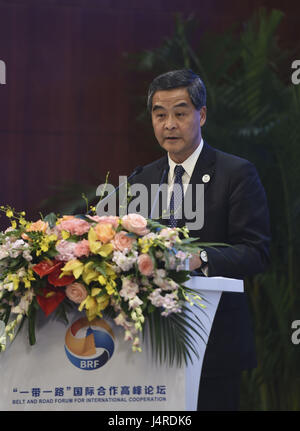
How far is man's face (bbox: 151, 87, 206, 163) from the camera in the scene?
2.18 metres

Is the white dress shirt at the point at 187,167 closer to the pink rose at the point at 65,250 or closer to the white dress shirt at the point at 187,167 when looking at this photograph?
the white dress shirt at the point at 187,167

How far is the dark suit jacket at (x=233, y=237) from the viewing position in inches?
76.9

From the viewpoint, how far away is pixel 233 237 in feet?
6.81

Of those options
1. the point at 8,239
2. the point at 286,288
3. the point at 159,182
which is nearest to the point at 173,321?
the point at 8,239

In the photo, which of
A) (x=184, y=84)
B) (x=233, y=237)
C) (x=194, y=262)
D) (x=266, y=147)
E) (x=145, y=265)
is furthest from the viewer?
(x=266, y=147)

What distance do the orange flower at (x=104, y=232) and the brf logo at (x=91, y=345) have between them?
22cm

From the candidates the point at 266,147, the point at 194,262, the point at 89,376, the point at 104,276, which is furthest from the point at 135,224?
the point at 266,147

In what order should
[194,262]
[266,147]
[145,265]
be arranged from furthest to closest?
[266,147]
[194,262]
[145,265]

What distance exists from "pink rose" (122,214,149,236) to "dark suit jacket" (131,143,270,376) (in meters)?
0.39

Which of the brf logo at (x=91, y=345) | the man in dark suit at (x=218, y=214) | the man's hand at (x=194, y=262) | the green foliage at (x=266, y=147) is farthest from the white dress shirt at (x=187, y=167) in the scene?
the green foliage at (x=266, y=147)

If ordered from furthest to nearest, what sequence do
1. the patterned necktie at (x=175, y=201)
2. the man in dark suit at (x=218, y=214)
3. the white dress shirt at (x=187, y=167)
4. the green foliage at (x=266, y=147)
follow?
the green foliage at (x=266, y=147) < the white dress shirt at (x=187, y=167) < the patterned necktie at (x=175, y=201) < the man in dark suit at (x=218, y=214)

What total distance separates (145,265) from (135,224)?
110 mm

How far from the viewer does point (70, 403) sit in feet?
5.20

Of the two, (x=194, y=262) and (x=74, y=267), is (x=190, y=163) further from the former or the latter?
(x=74, y=267)
